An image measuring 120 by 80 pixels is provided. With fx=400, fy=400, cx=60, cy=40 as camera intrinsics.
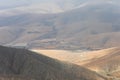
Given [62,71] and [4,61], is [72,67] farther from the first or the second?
[4,61]

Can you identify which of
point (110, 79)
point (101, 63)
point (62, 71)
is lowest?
point (101, 63)

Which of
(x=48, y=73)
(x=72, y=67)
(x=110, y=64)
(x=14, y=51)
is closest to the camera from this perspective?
(x=48, y=73)

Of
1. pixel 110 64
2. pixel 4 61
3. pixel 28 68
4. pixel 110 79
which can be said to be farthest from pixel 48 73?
pixel 110 64

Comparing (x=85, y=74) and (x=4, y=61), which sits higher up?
(x=4, y=61)

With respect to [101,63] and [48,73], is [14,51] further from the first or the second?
[101,63]

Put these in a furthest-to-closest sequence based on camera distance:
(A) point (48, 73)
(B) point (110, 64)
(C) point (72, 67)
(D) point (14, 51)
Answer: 1. (B) point (110, 64)
2. (C) point (72, 67)
3. (D) point (14, 51)
4. (A) point (48, 73)

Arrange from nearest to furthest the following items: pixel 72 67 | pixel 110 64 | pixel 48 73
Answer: pixel 48 73 → pixel 72 67 → pixel 110 64

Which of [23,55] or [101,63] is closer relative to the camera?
[23,55]

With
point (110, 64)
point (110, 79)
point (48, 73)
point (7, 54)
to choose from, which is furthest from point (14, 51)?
point (110, 64)

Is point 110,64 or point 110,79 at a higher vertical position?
point 110,79
